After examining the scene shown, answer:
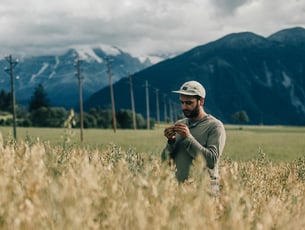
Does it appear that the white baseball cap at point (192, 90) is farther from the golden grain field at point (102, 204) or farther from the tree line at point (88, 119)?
the tree line at point (88, 119)

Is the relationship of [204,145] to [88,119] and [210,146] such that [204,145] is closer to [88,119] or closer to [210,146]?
[210,146]

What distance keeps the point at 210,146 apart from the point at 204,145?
0.26 meters

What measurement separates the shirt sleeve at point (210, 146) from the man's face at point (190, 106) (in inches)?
13.7

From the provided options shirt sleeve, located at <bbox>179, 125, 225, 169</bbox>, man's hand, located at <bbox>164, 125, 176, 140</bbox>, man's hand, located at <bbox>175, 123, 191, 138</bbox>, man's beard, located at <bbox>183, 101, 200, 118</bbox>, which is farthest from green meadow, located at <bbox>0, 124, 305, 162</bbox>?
man's beard, located at <bbox>183, 101, 200, 118</bbox>

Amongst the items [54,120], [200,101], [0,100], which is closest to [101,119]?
[54,120]

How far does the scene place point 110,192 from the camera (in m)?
3.00

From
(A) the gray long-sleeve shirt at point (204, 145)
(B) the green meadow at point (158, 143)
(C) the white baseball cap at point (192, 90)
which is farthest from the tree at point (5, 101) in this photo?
(C) the white baseball cap at point (192, 90)

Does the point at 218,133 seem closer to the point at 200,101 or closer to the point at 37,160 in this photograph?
the point at 200,101

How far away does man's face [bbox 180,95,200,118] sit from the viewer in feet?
22.6

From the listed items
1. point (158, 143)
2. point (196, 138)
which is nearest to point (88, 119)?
point (158, 143)

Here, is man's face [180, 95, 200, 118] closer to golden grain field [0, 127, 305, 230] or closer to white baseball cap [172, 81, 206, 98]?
white baseball cap [172, 81, 206, 98]

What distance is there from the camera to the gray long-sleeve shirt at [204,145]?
6.79 meters

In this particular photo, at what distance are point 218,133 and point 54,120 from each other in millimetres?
124377

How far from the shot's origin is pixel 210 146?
684 centimetres
